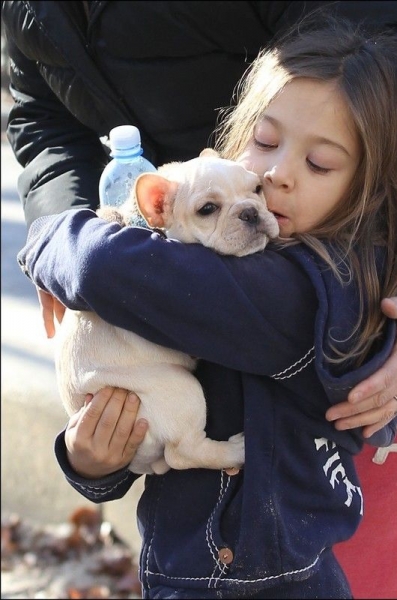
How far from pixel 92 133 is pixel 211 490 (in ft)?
3.96

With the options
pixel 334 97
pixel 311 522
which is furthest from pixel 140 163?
pixel 311 522

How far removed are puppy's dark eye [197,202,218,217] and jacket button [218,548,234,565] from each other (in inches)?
25.4

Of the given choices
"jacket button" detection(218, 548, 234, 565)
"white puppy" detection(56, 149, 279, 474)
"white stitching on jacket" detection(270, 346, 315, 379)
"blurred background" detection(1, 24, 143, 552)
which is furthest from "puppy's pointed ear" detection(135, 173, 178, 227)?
"blurred background" detection(1, 24, 143, 552)

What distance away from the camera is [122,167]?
7.07 feet

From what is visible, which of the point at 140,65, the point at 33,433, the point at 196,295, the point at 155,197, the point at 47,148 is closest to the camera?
the point at 196,295

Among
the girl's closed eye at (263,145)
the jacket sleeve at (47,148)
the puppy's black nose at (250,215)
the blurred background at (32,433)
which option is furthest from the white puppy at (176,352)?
the blurred background at (32,433)

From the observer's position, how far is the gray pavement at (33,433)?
373cm

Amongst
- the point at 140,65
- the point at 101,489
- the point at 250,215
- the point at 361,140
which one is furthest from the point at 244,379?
the point at 140,65

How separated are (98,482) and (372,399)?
614 mm

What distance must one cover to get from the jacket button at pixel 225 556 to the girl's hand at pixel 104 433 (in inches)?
10.6

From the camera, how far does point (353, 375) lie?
5.71 feet

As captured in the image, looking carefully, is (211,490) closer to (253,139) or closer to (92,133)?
(253,139)

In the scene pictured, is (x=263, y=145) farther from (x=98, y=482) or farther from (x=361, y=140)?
(x=98, y=482)

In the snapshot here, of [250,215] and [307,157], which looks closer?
[250,215]
